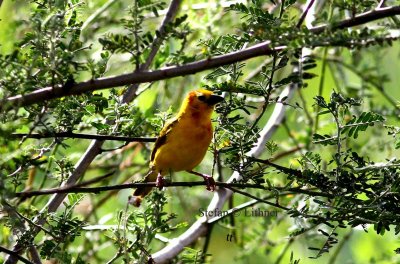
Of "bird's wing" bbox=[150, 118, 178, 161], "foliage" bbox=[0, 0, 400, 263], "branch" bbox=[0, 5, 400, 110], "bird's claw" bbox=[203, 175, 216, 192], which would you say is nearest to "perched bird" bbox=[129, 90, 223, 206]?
"bird's wing" bbox=[150, 118, 178, 161]

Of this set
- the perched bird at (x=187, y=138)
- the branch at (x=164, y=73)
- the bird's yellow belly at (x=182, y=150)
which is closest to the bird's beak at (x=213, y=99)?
the perched bird at (x=187, y=138)

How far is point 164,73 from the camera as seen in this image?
1.94 metres

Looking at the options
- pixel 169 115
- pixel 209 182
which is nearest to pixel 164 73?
pixel 209 182

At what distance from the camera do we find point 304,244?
5.07 m

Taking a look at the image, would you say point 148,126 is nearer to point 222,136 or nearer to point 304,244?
point 222,136

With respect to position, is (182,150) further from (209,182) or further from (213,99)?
(209,182)

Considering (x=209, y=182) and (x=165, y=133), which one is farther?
(x=165, y=133)

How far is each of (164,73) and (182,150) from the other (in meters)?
1.58

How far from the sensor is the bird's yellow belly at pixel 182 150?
133 inches

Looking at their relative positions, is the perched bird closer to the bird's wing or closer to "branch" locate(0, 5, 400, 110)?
the bird's wing

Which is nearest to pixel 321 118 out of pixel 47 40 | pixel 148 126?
pixel 148 126

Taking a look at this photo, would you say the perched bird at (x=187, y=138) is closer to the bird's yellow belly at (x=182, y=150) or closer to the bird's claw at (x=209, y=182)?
the bird's yellow belly at (x=182, y=150)

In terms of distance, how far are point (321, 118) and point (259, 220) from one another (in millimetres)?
1047

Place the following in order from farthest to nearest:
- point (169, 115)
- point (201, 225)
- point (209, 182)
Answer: point (201, 225)
point (169, 115)
point (209, 182)
